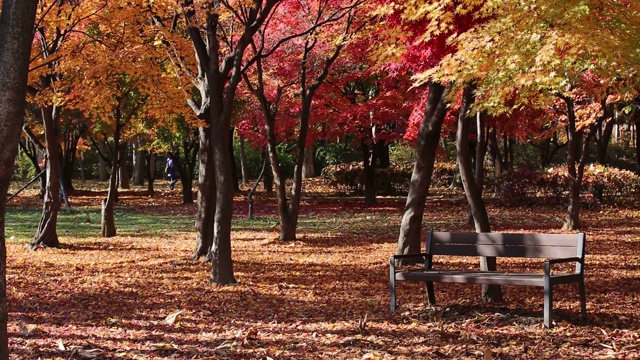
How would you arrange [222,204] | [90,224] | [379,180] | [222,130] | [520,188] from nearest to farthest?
[222,130], [222,204], [90,224], [520,188], [379,180]

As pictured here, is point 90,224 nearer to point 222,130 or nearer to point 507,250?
point 222,130

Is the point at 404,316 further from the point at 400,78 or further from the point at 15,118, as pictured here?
the point at 400,78

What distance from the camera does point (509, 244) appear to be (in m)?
7.38

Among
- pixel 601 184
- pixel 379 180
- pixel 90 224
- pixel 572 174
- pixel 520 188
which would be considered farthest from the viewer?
pixel 379 180

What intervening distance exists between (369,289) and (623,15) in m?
4.32

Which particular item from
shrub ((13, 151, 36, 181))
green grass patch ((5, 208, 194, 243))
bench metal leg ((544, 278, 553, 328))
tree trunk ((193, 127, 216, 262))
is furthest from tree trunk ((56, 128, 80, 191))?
bench metal leg ((544, 278, 553, 328))

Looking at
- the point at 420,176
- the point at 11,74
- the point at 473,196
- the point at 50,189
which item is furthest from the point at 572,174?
the point at 11,74

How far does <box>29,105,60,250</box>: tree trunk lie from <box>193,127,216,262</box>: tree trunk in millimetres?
3046

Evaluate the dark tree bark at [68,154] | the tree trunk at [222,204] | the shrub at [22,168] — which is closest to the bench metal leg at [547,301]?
the tree trunk at [222,204]

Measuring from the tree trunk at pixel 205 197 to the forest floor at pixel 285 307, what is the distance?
0.37 meters

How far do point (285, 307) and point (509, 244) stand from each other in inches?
97.5

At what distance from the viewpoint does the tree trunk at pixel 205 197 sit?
11.9 m

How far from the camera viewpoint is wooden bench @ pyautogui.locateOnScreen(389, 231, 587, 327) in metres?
6.66

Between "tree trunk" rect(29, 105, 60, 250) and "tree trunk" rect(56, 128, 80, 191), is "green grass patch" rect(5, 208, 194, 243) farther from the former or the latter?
"tree trunk" rect(56, 128, 80, 191)
